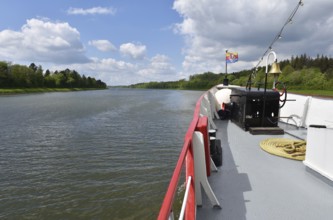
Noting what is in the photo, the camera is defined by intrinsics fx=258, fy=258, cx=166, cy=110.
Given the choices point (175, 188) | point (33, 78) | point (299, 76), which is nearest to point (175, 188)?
point (175, 188)

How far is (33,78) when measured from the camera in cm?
9556

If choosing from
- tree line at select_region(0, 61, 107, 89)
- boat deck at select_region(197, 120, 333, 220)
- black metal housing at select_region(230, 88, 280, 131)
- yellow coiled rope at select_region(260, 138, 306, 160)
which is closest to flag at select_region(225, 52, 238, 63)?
black metal housing at select_region(230, 88, 280, 131)

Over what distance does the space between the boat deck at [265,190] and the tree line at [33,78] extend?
303 feet

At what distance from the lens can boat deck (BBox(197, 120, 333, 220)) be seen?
2992 mm

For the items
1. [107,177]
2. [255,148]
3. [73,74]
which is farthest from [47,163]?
[73,74]

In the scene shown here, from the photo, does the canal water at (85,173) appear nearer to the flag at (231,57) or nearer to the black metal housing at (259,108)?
the black metal housing at (259,108)

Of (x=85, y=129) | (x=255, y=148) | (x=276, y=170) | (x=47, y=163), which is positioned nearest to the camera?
(x=276, y=170)

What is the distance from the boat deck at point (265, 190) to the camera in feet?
9.82

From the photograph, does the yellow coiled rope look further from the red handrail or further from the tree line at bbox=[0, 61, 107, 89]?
the tree line at bbox=[0, 61, 107, 89]

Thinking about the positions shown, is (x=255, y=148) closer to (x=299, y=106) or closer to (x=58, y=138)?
(x=299, y=106)

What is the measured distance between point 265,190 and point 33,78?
347ft

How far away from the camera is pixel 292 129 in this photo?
7398mm

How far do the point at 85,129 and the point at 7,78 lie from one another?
8113 cm

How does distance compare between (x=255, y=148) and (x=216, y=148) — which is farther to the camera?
Answer: (x=255, y=148)
